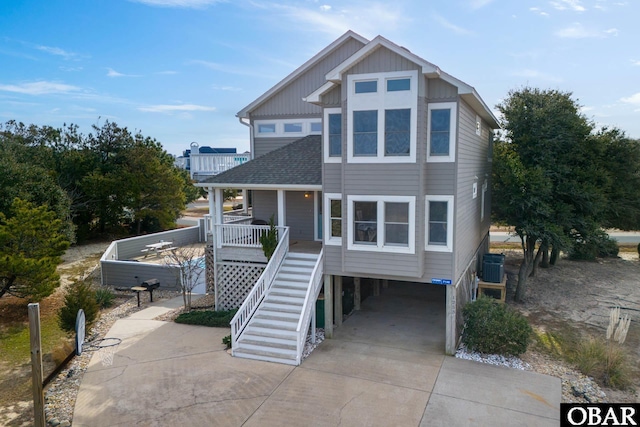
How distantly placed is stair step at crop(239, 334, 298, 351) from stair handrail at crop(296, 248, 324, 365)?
23 cm

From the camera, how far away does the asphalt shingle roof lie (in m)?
13.6

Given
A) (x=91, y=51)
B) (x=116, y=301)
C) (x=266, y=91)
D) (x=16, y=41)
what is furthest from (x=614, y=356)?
(x=16, y=41)

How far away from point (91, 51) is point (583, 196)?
22.2m

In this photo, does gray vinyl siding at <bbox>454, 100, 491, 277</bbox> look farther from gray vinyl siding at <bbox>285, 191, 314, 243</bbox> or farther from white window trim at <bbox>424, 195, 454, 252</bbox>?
gray vinyl siding at <bbox>285, 191, 314, 243</bbox>

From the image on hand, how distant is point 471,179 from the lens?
1345cm

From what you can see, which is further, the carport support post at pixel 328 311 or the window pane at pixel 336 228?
the carport support post at pixel 328 311

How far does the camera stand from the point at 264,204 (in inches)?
651

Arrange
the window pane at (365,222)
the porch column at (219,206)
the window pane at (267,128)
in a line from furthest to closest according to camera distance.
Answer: the window pane at (267,128) < the porch column at (219,206) < the window pane at (365,222)

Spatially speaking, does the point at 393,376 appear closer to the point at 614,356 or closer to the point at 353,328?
the point at 353,328

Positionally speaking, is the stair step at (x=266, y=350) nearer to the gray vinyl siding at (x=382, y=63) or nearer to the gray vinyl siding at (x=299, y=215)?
the gray vinyl siding at (x=299, y=215)

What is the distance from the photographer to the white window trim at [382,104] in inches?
413

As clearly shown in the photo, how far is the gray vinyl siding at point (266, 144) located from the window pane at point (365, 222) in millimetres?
7271

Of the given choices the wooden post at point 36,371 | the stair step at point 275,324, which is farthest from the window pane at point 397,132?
the wooden post at point 36,371

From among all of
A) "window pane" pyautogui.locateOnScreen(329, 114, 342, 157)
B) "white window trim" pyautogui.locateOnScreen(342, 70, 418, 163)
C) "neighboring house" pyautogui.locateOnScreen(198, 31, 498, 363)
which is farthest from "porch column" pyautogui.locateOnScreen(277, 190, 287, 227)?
"white window trim" pyautogui.locateOnScreen(342, 70, 418, 163)
